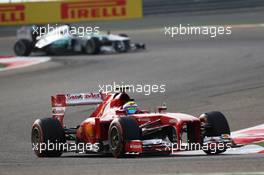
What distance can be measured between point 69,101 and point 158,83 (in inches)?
366

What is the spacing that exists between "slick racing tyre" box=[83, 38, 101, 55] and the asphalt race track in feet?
2.33

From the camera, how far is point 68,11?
36.5 meters

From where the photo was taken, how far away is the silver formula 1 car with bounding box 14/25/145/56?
32.0 m

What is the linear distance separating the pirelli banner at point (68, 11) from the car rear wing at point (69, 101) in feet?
76.6

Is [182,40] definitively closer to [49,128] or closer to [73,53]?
[73,53]


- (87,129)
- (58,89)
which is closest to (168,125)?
(87,129)

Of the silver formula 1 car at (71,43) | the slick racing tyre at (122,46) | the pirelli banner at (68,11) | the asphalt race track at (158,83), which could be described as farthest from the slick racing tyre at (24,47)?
the slick racing tyre at (122,46)

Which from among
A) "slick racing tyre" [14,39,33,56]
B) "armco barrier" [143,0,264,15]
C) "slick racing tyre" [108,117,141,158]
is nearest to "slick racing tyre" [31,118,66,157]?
"slick racing tyre" [108,117,141,158]

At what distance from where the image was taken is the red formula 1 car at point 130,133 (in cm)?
1032

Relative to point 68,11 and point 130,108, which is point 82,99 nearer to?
point 130,108

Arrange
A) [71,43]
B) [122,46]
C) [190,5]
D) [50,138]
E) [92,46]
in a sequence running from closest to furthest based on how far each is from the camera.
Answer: [50,138], [122,46], [92,46], [71,43], [190,5]

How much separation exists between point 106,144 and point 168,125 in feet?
3.36

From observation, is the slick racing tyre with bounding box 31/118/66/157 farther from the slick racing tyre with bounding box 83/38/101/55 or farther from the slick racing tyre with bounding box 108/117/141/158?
the slick racing tyre with bounding box 83/38/101/55

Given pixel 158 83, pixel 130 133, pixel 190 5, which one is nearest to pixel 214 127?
pixel 130 133
